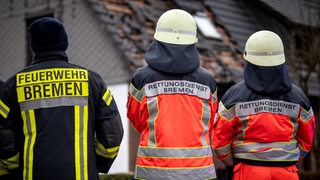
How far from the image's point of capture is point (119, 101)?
39.3ft

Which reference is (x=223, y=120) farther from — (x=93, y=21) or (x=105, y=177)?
(x=93, y=21)

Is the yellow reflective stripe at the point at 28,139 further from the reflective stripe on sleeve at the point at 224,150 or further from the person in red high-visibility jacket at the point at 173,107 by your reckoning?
the reflective stripe on sleeve at the point at 224,150

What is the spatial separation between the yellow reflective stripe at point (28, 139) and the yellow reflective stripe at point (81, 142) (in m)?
0.30

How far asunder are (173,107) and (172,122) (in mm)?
120

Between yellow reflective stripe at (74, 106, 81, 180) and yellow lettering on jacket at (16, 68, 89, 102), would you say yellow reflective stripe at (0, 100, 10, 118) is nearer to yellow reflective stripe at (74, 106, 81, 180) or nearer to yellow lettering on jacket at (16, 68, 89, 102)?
yellow lettering on jacket at (16, 68, 89, 102)

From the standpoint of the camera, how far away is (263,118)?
5.86 m

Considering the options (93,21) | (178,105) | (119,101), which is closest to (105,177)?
(119,101)

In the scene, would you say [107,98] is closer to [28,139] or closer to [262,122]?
[28,139]

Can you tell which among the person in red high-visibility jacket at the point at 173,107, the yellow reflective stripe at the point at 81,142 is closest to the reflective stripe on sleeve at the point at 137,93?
the person in red high-visibility jacket at the point at 173,107

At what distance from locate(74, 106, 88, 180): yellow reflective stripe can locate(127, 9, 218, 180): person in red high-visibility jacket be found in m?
0.62

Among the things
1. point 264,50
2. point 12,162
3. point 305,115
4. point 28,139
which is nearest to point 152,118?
point 28,139

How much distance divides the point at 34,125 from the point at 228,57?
399 inches

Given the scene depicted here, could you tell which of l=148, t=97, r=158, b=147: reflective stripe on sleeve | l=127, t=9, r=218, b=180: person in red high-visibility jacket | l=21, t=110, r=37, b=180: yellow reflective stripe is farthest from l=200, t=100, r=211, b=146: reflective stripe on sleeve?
l=21, t=110, r=37, b=180: yellow reflective stripe

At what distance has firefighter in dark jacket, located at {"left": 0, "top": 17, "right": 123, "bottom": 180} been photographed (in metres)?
4.55
